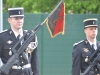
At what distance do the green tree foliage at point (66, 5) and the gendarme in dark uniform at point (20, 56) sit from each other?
834 centimetres

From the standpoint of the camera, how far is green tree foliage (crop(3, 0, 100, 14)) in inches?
704

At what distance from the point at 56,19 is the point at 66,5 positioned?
8098 mm

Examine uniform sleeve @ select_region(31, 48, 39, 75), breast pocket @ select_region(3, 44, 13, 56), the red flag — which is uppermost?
the red flag

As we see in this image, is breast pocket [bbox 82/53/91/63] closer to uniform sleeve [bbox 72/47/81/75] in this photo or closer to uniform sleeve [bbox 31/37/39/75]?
uniform sleeve [bbox 72/47/81/75]

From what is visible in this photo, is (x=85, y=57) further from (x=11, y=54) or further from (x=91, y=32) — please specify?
(x=11, y=54)

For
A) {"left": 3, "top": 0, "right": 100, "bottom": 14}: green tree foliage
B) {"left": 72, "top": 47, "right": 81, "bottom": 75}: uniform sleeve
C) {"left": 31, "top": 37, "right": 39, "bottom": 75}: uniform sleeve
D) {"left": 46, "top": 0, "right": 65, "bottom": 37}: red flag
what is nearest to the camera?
{"left": 72, "top": 47, "right": 81, "bottom": 75}: uniform sleeve

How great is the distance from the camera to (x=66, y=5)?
58.9 ft

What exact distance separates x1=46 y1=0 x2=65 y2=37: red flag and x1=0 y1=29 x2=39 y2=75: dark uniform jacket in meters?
0.62

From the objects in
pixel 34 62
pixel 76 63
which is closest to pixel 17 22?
pixel 34 62

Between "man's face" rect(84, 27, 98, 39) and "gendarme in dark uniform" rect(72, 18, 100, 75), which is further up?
"man's face" rect(84, 27, 98, 39)

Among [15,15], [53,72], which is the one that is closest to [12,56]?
[15,15]

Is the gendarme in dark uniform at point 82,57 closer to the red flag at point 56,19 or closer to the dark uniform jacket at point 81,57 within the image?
the dark uniform jacket at point 81,57

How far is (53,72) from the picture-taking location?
50.3ft

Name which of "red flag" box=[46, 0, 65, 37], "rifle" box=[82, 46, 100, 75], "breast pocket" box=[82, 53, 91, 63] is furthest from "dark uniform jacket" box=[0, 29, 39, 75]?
"rifle" box=[82, 46, 100, 75]
